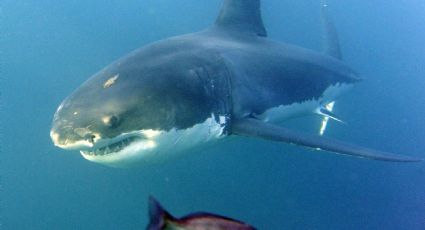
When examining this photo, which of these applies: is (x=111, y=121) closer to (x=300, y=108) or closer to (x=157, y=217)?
(x=157, y=217)

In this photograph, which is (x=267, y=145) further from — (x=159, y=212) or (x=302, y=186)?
(x=159, y=212)

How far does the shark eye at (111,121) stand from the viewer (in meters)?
3.59

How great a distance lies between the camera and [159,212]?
→ 142 cm

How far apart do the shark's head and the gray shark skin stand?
2.15m

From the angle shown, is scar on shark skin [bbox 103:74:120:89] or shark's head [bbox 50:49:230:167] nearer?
shark's head [bbox 50:49:230:167]

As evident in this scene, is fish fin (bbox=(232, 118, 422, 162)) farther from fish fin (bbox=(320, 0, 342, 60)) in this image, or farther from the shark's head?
fish fin (bbox=(320, 0, 342, 60))

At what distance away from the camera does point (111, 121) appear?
362 cm

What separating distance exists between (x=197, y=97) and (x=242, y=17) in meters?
3.33

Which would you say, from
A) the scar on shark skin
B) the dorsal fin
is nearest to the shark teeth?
the scar on shark skin

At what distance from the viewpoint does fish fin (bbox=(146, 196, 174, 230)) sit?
1.41m

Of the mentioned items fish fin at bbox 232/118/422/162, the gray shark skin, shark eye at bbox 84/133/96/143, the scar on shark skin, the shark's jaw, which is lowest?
fish fin at bbox 232/118/422/162

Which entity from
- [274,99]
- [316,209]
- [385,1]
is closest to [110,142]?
[274,99]

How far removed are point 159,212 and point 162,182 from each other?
41.0 feet

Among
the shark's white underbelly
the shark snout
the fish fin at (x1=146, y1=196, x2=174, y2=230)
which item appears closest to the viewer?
the fish fin at (x1=146, y1=196, x2=174, y2=230)
